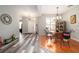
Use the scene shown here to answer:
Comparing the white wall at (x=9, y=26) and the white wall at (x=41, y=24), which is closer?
the white wall at (x=9, y=26)

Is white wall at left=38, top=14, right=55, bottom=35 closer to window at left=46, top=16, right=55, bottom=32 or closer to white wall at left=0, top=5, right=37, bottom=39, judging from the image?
window at left=46, top=16, right=55, bottom=32

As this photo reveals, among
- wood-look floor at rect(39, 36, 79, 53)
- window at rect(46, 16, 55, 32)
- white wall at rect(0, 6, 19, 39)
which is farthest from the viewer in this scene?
window at rect(46, 16, 55, 32)

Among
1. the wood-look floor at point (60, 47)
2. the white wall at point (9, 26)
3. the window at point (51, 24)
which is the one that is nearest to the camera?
the white wall at point (9, 26)

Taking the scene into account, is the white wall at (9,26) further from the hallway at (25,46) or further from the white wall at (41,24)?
the white wall at (41,24)

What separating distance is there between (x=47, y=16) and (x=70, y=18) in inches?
22.9

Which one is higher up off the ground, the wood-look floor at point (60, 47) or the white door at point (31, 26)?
the white door at point (31, 26)

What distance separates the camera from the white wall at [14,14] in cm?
234

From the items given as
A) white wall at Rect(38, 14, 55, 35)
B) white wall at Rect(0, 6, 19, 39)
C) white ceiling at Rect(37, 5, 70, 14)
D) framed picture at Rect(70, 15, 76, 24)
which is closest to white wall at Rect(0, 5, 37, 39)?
white wall at Rect(0, 6, 19, 39)

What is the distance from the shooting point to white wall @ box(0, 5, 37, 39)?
2.34 metres

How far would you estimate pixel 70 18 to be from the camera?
2.64m

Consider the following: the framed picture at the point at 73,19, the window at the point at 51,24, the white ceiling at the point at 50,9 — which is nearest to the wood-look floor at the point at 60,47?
the window at the point at 51,24
